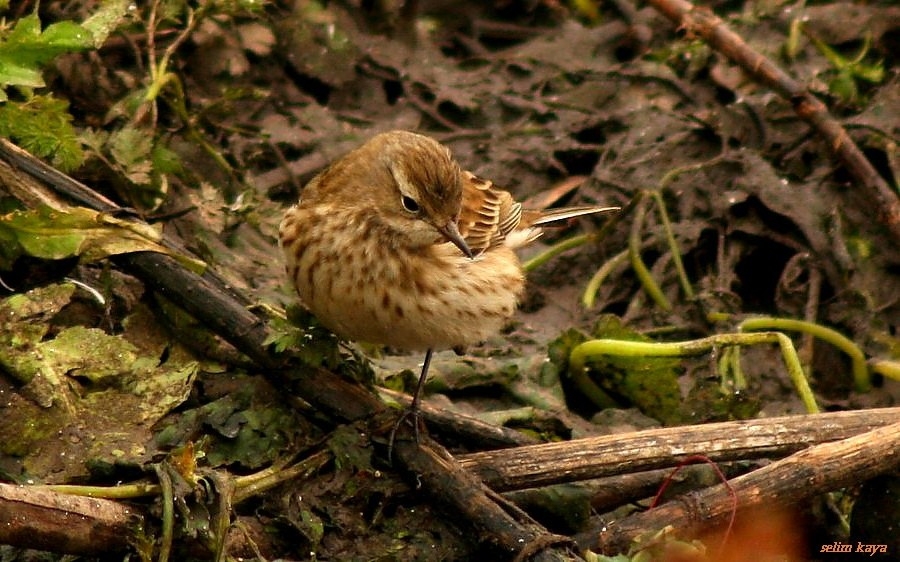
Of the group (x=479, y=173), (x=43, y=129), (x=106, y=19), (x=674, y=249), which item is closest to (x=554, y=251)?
(x=674, y=249)

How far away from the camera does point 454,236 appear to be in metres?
4.70

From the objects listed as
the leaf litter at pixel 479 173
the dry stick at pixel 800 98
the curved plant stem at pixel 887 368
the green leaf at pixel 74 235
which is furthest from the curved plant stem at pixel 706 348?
the green leaf at pixel 74 235

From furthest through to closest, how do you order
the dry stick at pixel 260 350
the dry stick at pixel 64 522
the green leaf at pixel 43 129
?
the green leaf at pixel 43 129 → the dry stick at pixel 260 350 → the dry stick at pixel 64 522

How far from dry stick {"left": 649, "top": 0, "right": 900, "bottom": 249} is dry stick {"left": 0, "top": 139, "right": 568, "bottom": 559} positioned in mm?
3034

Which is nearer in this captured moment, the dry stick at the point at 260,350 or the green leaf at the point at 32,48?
the dry stick at the point at 260,350

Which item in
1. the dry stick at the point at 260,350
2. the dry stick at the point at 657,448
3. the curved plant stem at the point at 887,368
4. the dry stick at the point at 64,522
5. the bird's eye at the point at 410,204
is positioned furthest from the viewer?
the curved plant stem at the point at 887,368

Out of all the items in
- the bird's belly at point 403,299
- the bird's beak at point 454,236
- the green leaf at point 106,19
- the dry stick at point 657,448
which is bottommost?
the dry stick at point 657,448

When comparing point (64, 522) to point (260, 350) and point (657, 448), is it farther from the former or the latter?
point (657, 448)

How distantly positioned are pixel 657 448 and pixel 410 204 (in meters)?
1.25

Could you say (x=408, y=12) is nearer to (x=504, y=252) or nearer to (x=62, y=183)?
(x=504, y=252)

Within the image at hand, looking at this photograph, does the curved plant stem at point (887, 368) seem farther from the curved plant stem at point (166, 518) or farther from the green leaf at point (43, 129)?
the green leaf at point (43, 129)

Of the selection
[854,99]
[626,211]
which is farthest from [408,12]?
[854,99]

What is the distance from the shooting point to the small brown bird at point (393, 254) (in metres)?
4.60

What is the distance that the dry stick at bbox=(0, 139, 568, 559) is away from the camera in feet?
14.2
